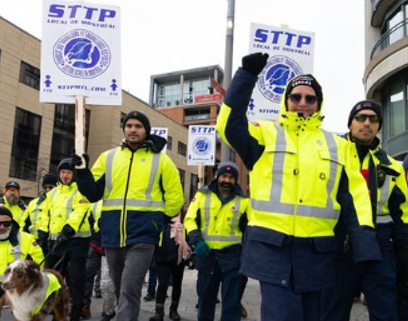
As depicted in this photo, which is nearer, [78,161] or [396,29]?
[78,161]

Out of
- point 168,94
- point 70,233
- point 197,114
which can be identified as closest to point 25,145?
point 70,233

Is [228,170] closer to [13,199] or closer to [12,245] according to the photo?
[12,245]

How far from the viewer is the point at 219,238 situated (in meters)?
5.82

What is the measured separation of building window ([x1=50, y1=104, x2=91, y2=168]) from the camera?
129ft

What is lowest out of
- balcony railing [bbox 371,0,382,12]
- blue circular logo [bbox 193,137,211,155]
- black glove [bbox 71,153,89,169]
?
black glove [bbox 71,153,89,169]

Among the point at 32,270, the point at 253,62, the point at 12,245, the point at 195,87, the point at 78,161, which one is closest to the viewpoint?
the point at 253,62

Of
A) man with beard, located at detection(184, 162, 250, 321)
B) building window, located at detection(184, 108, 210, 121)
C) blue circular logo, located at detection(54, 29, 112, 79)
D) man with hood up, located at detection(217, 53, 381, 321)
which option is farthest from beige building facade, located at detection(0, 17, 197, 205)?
building window, located at detection(184, 108, 210, 121)

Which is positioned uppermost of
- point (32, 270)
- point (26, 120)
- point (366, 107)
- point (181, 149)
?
point (181, 149)

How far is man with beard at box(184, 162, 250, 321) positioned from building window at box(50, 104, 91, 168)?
34573mm

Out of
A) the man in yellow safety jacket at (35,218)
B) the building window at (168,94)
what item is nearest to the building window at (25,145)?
the man in yellow safety jacket at (35,218)

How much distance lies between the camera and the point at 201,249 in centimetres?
553

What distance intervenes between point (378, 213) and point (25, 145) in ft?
111

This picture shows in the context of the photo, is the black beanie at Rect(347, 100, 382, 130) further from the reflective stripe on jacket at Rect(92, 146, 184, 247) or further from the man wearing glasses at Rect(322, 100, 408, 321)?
the reflective stripe on jacket at Rect(92, 146, 184, 247)

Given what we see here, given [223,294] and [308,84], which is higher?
[308,84]
